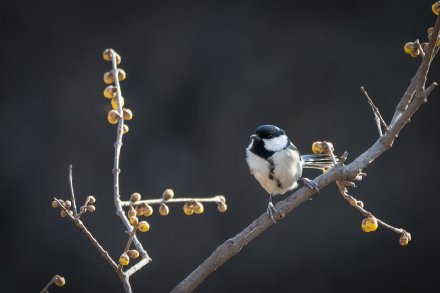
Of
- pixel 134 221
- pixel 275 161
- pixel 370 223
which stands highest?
pixel 134 221

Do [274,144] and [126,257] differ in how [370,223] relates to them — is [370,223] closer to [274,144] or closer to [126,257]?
[126,257]

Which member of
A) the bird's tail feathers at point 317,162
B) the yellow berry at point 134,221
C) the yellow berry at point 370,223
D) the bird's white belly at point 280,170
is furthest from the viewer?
the bird's white belly at point 280,170

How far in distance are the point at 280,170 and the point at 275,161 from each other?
3 cm

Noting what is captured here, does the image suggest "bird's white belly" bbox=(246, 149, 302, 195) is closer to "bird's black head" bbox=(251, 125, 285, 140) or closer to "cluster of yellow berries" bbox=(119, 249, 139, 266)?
"bird's black head" bbox=(251, 125, 285, 140)

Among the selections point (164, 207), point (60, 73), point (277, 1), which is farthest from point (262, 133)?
point (60, 73)

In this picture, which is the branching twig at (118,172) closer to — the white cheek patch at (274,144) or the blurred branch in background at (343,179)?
the blurred branch in background at (343,179)

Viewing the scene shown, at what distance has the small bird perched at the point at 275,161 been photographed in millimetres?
2004

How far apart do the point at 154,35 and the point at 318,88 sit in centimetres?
112

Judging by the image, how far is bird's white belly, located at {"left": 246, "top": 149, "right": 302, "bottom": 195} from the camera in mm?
2002

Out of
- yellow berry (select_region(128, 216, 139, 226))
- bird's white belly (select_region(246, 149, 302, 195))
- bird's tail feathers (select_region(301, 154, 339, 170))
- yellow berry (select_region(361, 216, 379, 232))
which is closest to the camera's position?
yellow berry (select_region(128, 216, 139, 226))

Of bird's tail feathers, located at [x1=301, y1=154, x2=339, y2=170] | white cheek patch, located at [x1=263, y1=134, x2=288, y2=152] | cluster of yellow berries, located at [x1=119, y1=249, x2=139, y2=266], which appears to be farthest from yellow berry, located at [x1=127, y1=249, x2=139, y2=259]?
white cheek patch, located at [x1=263, y1=134, x2=288, y2=152]

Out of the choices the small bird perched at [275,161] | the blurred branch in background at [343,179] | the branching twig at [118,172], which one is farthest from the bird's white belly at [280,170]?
the branching twig at [118,172]

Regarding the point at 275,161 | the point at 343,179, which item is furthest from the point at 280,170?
the point at 343,179

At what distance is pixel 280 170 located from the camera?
2.00 m
